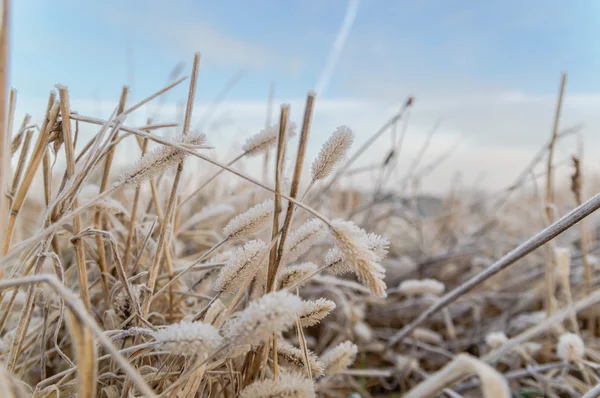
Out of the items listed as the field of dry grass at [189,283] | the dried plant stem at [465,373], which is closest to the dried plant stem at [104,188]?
the field of dry grass at [189,283]

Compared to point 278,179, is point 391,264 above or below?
below

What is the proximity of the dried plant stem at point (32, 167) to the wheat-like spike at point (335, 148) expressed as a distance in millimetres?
344

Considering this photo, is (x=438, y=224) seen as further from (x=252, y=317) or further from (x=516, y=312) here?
(x=252, y=317)

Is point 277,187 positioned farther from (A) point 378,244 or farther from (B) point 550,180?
(B) point 550,180

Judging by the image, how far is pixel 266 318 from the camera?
0.43m

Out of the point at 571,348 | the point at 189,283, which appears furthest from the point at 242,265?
the point at 571,348

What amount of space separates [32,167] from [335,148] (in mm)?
396

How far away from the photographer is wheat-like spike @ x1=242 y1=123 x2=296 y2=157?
2.07ft

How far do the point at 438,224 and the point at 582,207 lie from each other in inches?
78.3

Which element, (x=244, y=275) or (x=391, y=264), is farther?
(x=391, y=264)

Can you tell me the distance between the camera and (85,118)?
65 cm

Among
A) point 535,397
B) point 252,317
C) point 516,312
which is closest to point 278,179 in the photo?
point 252,317

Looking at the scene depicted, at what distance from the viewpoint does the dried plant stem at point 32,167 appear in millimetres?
646

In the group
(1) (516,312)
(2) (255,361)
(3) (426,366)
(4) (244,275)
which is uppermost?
(4) (244,275)
